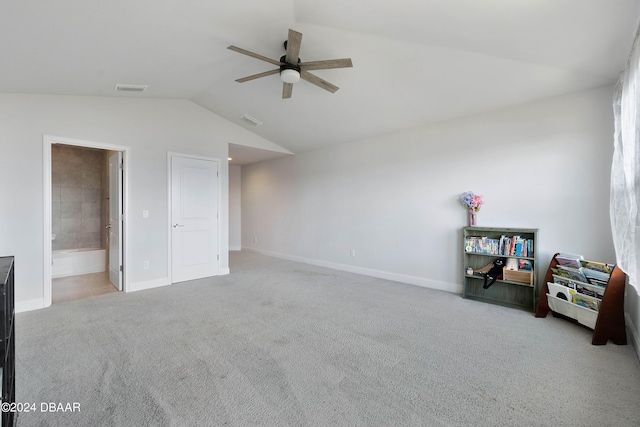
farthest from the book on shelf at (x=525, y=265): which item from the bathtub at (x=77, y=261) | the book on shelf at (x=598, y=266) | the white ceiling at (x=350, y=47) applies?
the bathtub at (x=77, y=261)

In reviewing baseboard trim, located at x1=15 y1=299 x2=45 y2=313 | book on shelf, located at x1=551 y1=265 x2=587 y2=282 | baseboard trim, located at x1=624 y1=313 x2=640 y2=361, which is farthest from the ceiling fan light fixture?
baseboard trim, located at x1=15 y1=299 x2=45 y2=313

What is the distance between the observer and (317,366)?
6.89ft

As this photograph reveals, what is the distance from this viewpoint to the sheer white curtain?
1.78 metres

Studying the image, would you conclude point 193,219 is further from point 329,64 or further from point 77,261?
point 329,64

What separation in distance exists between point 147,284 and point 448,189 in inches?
186

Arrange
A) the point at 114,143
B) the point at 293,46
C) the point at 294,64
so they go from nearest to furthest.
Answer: the point at 293,46, the point at 294,64, the point at 114,143

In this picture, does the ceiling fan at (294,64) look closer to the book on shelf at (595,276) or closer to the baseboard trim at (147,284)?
the book on shelf at (595,276)

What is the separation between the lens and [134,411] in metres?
1.62

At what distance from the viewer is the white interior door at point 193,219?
4.55 m

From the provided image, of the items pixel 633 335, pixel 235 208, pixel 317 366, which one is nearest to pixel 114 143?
pixel 317 366

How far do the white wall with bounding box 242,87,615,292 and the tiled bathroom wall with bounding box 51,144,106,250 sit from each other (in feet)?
12.8

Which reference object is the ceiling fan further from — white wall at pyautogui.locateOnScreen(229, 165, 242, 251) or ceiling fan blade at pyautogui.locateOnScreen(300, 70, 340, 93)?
white wall at pyautogui.locateOnScreen(229, 165, 242, 251)

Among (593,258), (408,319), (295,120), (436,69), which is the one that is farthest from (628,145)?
(295,120)

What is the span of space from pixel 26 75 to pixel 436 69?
433cm
